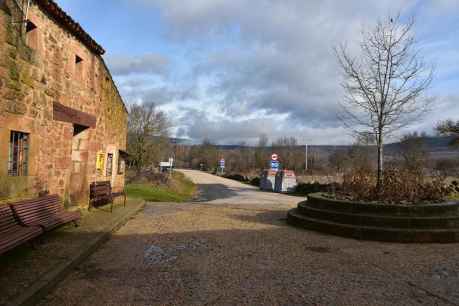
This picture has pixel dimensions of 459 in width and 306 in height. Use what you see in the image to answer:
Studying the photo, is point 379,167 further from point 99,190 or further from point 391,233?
point 99,190

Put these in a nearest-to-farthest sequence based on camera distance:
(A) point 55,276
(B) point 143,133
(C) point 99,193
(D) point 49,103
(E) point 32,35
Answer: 1. (A) point 55,276
2. (E) point 32,35
3. (D) point 49,103
4. (C) point 99,193
5. (B) point 143,133

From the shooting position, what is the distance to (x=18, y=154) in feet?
22.1

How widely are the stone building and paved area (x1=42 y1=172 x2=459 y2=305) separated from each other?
80.0 inches

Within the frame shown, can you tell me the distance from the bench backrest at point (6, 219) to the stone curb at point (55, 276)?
108cm

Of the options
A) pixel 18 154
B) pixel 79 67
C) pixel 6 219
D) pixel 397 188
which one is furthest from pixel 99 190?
pixel 397 188

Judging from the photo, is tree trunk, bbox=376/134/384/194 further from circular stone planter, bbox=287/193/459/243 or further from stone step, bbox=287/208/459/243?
stone step, bbox=287/208/459/243

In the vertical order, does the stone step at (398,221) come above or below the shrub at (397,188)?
below

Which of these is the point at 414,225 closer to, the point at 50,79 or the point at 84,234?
the point at 84,234

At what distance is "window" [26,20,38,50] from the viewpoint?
6.87 meters

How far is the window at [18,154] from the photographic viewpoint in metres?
6.57

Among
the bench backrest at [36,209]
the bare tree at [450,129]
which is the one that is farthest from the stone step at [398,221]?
the bare tree at [450,129]

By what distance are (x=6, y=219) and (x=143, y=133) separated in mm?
32557

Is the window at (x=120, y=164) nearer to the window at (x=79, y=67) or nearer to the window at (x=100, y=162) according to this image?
the window at (x=100, y=162)

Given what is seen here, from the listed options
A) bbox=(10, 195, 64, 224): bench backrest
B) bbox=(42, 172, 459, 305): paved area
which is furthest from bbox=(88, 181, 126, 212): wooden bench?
bbox=(10, 195, 64, 224): bench backrest
